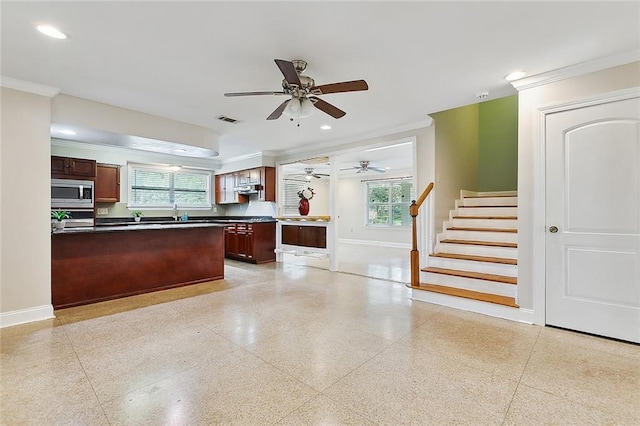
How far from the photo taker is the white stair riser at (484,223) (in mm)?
4254

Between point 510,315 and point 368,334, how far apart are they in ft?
5.34

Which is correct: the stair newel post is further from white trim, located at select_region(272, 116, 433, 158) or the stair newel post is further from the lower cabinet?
the lower cabinet

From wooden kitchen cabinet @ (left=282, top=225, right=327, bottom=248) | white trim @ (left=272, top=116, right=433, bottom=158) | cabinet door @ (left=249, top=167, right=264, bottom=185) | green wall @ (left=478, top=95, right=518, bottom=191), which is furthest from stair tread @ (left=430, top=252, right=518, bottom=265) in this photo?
cabinet door @ (left=249, top=167, right=264, bottom=185)

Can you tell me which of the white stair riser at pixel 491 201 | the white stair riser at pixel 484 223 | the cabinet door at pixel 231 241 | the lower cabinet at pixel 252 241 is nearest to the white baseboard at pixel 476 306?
the white stair riser at pixel 484 223

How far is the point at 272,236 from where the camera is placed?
6941 mm

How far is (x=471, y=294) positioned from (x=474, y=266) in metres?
0.51

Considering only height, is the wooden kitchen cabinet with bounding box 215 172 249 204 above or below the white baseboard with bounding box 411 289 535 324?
above

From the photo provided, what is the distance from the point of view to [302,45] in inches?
96.3

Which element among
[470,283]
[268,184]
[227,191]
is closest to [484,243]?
[470,283]

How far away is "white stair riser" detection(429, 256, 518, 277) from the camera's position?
11.9ft

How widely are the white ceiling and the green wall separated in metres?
2.34

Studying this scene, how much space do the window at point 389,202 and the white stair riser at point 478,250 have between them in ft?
15.6

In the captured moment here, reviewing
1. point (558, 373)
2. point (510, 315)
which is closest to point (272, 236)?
point (510, 315)

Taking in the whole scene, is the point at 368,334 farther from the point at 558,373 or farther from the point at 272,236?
the point at 272,236
